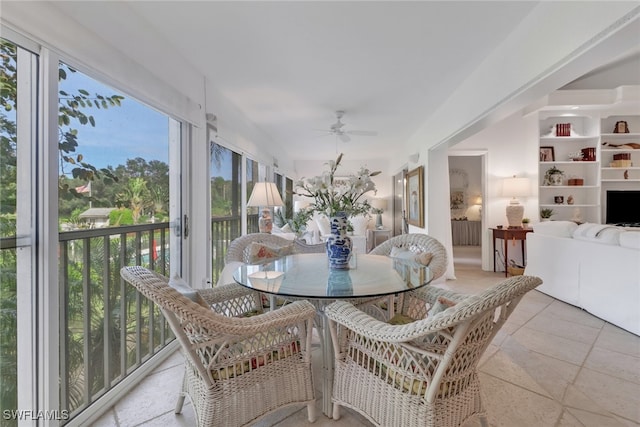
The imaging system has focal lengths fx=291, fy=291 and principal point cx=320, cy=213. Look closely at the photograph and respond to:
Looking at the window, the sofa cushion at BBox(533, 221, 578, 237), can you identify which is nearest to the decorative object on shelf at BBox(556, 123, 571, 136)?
the sofa cushion at BBox(533, 221, 578, 237)

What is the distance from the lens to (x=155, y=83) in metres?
2.03

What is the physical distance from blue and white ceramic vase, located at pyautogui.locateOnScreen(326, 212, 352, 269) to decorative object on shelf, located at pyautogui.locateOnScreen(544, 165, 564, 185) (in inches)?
179

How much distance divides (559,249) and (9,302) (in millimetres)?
4694

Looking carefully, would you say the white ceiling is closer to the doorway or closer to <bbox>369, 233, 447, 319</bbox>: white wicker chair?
<bbox>369, 233, 447, 319</bbox>: white wicker chair

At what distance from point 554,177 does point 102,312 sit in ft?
19.8

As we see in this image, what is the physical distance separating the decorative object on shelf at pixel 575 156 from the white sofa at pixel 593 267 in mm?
1916

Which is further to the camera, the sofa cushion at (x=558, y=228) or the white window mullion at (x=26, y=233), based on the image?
the sofa cushion at (x=558, y=228)

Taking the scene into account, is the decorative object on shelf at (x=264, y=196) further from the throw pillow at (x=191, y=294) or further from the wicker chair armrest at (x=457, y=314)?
the wicker chair armrest at (x=457, y=314)

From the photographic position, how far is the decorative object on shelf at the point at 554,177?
471 cm

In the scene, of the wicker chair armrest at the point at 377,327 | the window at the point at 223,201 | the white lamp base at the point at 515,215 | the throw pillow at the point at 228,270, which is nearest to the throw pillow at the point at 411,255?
the wicker chair armrest at the point at 377,327

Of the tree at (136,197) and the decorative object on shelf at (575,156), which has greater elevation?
the decorative object on shelf at (575,156)

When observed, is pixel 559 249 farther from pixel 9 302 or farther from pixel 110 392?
pixel 9 302

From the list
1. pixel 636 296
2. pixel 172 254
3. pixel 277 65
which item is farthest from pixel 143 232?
pixel 636 296

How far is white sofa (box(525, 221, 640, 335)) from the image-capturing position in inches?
103
